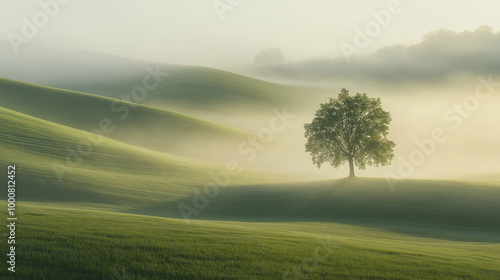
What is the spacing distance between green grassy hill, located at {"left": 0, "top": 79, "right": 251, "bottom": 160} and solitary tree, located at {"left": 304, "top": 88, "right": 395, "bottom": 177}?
3883 cm

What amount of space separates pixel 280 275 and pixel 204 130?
89.3 meters

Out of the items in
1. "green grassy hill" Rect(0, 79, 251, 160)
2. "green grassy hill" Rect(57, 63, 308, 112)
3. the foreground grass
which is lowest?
the foreground grass

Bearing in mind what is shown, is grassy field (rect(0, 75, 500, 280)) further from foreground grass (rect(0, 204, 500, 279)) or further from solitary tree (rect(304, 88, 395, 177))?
solitary tree (rect(304, 88, 395, 177))

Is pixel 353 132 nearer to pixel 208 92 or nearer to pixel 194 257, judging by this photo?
pixel 194 257

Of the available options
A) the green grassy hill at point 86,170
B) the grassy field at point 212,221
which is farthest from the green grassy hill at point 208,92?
the green grassy hill at point 86,170

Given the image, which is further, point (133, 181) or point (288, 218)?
point (133, 181)

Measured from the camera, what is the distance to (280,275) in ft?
33.4

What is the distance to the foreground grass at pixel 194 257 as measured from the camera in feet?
31.7

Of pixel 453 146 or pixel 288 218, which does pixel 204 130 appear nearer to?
pixel 288 218

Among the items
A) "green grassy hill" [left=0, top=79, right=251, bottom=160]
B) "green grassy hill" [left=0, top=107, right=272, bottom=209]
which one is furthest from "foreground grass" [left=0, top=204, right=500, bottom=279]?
"green grassy hill" [left=0, top=79, right=251, bottom=160]

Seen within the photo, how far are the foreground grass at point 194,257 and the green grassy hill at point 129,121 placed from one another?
66.7 metres

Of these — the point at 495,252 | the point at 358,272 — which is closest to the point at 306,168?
the point at 495,252

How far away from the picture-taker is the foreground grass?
966cm

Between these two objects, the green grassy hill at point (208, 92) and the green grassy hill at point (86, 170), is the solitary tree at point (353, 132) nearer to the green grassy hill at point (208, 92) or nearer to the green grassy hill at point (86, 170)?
the green grassy hill at point (86, 170)
